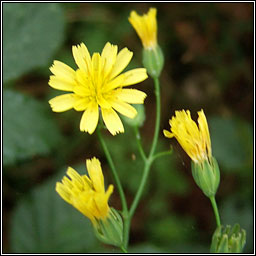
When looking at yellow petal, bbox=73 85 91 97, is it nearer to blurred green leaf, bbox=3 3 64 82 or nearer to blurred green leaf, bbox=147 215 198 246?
blurred green leaf, bbox=3 3 64 82

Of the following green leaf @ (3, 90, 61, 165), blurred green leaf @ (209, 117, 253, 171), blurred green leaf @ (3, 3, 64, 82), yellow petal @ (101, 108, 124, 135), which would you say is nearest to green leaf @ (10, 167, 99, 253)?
green leaf @ (3, 90, 61, 165)

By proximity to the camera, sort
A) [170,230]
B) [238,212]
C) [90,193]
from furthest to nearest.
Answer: [170,230], [238,212], [90,193]

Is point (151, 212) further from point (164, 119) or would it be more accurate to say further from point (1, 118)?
point (1, 118)

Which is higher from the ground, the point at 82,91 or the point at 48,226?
the point at 82,91

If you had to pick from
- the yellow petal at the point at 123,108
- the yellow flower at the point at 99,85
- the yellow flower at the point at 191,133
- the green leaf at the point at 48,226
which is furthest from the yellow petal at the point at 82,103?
the green leaf at the point at 48,226

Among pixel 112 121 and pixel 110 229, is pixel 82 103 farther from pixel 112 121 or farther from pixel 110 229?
pixel 110 229

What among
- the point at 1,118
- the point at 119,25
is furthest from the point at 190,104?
the point at 1,118

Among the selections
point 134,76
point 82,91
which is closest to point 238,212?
point 134,76
